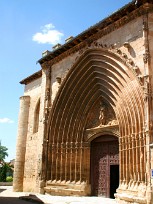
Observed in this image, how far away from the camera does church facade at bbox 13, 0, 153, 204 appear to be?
9.30 m

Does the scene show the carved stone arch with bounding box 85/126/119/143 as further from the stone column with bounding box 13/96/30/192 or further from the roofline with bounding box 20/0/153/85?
the stone column with bounding box 13/96/30/192

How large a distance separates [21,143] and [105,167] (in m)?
6.30

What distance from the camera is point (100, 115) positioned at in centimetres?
1182

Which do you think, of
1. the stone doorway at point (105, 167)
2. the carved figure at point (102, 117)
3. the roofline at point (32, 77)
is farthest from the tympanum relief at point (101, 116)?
the roofline at point (32, 77)

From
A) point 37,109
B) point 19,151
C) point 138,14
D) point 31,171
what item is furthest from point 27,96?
point 138,14

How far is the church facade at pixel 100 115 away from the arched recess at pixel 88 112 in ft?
0.11

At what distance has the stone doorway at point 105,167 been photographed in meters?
11.2

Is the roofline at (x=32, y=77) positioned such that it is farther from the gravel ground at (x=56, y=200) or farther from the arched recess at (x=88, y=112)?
the gravel ground at (x=56, y=200)

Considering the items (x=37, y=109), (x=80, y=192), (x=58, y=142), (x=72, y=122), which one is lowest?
(x=80, y=192)

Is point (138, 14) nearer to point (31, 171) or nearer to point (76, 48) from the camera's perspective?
point (76, 48)

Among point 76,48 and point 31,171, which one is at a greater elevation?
point 76,48

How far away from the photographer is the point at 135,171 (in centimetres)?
927

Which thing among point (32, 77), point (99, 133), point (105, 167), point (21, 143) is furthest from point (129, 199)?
point (32, 77)

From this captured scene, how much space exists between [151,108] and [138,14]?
12.2 feet
